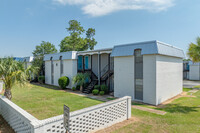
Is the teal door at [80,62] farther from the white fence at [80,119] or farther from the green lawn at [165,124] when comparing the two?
the white fence at [80,119]

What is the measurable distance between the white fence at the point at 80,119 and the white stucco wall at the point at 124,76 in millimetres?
4525

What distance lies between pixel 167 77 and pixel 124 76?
3859 millimetres

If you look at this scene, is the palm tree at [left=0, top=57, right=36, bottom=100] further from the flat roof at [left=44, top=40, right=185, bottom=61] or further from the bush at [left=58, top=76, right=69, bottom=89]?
the bush at [left=58, top=76, right=69, bottom=89]

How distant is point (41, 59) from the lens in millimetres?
22672

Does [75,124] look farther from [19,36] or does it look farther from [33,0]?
[19,36]

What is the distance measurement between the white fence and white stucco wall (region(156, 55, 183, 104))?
183 inches

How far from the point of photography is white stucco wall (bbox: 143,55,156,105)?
933 centimetres

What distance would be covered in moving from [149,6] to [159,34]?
13.6ft

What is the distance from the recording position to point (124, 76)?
1108 cm

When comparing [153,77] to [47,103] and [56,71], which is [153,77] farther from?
[56,71]

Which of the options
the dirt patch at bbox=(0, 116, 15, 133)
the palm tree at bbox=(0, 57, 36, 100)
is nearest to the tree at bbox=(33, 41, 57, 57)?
the palm tree at bbox=(0, 57, 36, 100)

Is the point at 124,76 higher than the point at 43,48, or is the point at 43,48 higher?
the point at 43,48

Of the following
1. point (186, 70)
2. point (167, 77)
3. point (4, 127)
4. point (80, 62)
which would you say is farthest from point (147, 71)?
point (186, 70)

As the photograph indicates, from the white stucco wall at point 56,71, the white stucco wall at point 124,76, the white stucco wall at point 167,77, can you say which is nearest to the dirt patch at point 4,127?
the white stucco wall at point 124,76
